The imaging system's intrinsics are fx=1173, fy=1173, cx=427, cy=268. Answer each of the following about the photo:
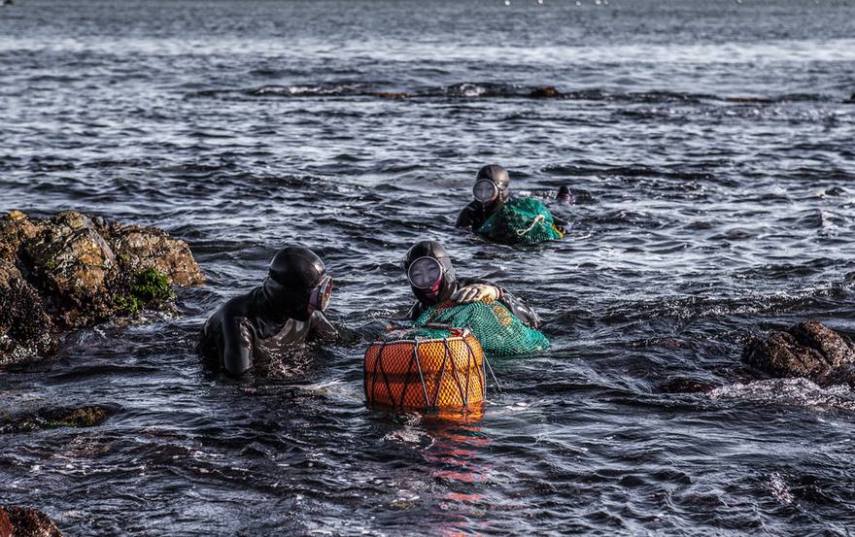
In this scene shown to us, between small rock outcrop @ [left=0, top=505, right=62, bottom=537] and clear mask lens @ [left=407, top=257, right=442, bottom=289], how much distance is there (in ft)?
15.5

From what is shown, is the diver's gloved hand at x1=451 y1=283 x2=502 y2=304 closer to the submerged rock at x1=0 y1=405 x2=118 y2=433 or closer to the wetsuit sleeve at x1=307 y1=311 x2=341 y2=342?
the wetsuit sleeve at x1=307 y1=311 x2=341 y2=342

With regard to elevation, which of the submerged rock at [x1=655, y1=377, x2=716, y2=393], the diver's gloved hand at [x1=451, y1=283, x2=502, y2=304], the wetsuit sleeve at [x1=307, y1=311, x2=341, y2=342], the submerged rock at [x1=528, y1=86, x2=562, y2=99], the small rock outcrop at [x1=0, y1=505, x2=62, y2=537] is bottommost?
the submerged rock at [x1=655, y1=377, x2=716, y2=393]

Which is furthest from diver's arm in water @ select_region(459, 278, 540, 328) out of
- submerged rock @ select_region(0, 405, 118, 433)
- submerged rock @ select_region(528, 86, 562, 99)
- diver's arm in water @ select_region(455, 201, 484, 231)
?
submerged rock @ select_region(528, 86, 562, 99)

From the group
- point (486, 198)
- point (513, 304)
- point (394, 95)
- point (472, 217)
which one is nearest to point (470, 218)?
point (472, 217)

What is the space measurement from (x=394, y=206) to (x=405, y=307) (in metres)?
6.42

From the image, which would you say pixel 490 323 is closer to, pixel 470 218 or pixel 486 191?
pixel 486 191

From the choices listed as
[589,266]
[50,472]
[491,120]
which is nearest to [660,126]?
[491,120]

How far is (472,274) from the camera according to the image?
15.5m

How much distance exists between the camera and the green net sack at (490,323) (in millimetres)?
10969

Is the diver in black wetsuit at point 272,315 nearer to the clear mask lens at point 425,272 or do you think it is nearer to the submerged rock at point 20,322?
the clear mask lens at point 425,272

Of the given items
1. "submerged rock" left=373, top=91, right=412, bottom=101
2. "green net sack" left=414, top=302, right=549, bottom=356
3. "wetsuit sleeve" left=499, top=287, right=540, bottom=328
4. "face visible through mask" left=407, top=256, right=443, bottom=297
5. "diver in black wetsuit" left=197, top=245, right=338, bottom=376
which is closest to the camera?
"diver in black wetsuit" left=197, top=245, right=338, bottom=376

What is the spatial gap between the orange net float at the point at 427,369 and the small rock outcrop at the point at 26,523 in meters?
3.31

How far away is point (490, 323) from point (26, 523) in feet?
17.6

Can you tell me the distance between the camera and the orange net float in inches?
370
